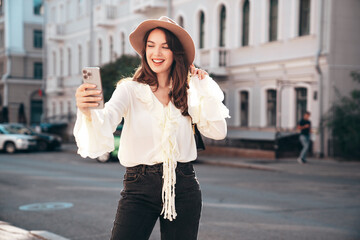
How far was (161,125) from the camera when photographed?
3.21 metres

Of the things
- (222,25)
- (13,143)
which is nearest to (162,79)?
(13,143)

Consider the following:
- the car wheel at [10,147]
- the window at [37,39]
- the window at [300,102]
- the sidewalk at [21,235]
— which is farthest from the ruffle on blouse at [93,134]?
the window at [37,39]

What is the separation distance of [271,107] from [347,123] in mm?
5592

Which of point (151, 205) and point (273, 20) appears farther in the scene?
point (273, 20)

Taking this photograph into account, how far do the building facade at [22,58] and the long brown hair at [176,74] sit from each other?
5213 centimetres

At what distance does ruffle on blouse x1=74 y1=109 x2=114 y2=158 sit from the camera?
113 inches

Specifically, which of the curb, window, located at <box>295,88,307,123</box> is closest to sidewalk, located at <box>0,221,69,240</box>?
the curb

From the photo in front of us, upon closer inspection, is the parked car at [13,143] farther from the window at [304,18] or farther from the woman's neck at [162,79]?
the woman's neck at [162,79]

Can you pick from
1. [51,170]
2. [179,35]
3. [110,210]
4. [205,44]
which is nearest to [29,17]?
[205,44]

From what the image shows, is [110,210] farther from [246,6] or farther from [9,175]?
[246,6]

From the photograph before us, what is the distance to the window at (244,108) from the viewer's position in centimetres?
2545

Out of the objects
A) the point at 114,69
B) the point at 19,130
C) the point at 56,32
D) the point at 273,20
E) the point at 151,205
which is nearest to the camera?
the point at 151,205

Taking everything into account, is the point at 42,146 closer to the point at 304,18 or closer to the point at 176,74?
the point at 304,18

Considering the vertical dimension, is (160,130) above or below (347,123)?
above
